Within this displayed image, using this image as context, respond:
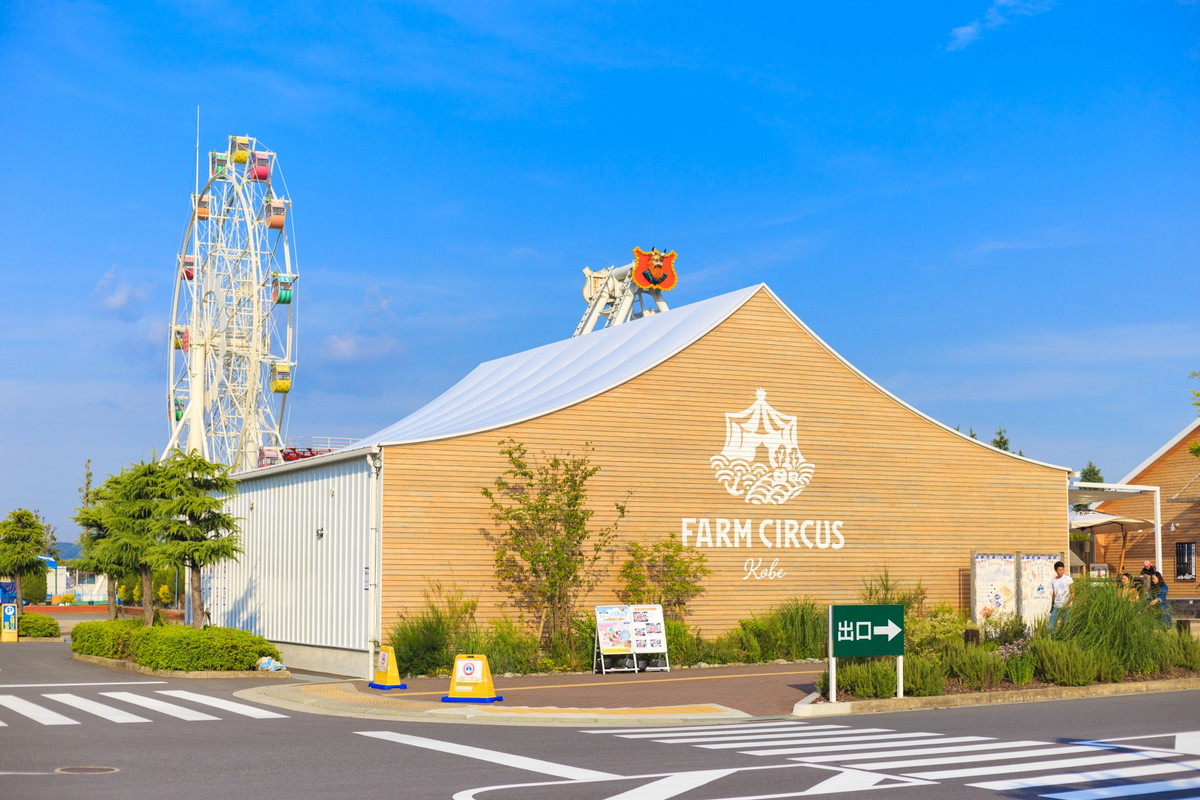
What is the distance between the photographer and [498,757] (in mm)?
12352

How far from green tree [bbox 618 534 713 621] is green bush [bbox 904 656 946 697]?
748 cm

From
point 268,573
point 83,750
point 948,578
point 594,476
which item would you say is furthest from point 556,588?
point 83,750

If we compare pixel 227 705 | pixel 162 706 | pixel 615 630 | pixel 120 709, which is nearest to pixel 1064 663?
pixel 615 630

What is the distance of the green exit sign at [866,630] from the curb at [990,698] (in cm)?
71

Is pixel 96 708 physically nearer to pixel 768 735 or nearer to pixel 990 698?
pixel 768 735

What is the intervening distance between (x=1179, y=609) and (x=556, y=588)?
842 inches

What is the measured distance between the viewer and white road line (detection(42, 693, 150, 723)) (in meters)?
15.9

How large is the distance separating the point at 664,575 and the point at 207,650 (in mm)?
8311

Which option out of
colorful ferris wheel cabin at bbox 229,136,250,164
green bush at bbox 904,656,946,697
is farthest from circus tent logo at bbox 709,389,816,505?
colorful ferris wheel cabin at bbox 229,136,250,164

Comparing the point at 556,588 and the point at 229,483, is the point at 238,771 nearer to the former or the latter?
the point at 556,588

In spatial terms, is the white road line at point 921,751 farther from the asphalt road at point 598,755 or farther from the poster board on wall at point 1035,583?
the poster board on wall at point 1035,583

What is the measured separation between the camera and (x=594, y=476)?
24562 mm

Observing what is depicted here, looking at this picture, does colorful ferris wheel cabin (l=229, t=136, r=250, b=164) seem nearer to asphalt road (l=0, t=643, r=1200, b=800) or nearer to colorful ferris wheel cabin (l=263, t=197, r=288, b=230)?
colorful ferris wheel cabin (l=263, t=197, r=288, b=230)

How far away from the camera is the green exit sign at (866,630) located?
55.9 feet
